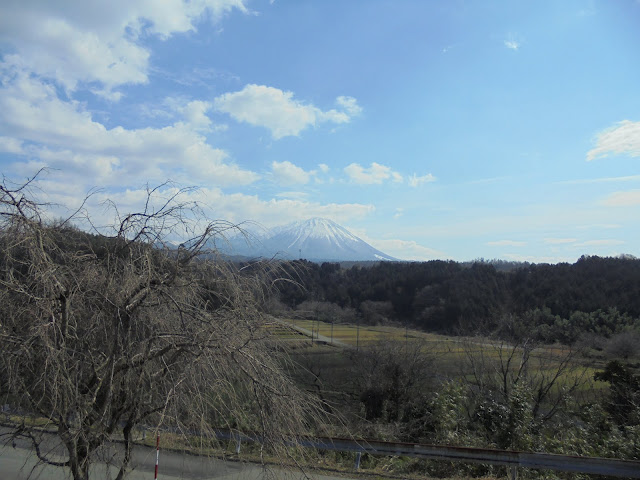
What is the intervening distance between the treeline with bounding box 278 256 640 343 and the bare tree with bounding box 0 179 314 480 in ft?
83.9

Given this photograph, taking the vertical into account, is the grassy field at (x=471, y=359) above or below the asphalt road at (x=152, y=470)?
above

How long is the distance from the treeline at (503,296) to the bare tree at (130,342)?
83.9ft

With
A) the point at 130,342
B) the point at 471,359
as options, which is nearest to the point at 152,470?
the point at 130,342

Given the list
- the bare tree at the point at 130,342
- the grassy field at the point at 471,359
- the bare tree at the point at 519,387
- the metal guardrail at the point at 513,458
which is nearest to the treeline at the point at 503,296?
the grassy field at the point at 471,359

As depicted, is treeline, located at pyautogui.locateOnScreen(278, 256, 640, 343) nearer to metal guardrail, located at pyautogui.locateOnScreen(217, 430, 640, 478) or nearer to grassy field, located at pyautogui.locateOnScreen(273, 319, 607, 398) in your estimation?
grassy field, located at pyautogui.locateOnScreen(273, 319, 607, 398)

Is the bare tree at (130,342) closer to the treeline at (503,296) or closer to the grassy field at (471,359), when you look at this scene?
the grassy field at (471,359)

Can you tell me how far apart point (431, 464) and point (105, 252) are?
8.04 meters

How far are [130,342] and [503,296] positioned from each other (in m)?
51.9

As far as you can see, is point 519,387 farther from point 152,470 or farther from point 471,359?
point 152,470

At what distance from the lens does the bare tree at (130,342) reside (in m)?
4.14

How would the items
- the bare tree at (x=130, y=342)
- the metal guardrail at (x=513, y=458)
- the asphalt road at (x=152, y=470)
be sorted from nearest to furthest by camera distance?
1. the bare tree at (x=130, y=342)
2. the metal guardrail at (x=513, y=458)
3. the asphalt road at (x=152, y=470)

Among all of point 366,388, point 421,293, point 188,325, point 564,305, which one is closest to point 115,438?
point 188,325

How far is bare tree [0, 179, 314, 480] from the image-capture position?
4.14m

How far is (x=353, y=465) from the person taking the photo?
391 inches
